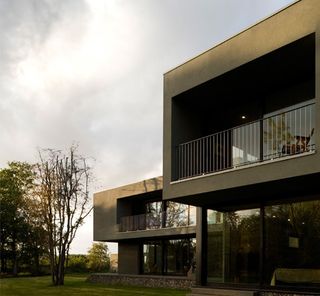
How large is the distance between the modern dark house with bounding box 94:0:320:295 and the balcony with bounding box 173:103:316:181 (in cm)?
2

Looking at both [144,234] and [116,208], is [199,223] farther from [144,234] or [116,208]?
[116,208]

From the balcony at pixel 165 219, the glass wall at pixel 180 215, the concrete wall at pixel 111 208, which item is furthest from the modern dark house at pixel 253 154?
the concrete wall at pixel 111 208

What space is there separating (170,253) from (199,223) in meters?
16.6

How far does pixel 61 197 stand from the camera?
94.2ft

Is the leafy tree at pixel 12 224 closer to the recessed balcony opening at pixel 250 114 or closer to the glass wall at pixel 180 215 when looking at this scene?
the glass wall at pixel 180 215

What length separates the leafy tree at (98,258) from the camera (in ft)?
158

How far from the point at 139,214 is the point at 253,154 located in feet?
66.5

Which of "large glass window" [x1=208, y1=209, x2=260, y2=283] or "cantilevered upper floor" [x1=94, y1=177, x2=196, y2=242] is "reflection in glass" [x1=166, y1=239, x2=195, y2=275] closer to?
"cantilevered upper floor" [x1=94, y1=177, x2=196, y2=242]

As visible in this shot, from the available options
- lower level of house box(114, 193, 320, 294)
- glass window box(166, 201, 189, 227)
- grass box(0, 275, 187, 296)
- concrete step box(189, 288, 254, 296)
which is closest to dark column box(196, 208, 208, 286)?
lower level of house box(114, 193, 320, 294)

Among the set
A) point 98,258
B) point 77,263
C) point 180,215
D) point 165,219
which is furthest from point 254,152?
point 77,263

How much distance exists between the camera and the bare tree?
28438mm

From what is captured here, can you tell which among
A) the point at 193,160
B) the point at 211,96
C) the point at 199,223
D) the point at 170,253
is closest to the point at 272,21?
the point at 211,96

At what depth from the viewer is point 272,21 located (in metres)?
10.3

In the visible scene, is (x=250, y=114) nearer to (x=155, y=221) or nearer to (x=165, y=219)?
(x=165, y=219)
